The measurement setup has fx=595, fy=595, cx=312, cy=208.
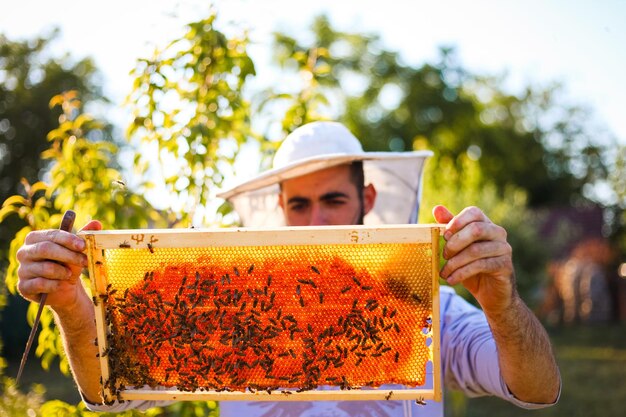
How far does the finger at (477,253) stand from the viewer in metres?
2.18

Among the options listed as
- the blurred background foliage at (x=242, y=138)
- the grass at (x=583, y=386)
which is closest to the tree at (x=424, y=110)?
the blurred background foliage at (x=242, y=138)

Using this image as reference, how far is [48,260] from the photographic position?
2299 mm

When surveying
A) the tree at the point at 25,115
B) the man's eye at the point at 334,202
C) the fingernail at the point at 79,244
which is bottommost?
the fingernail at the point at 79,244

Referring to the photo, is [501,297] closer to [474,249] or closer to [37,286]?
[474,249]

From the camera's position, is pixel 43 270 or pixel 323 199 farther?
pixel 323 199

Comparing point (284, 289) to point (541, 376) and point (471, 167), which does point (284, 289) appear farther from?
point (471, 167)

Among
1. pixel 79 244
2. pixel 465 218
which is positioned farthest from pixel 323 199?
pixel 79 244

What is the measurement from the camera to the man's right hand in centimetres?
225

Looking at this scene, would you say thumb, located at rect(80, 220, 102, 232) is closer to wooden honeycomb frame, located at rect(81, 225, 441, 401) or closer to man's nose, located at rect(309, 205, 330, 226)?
wooden honeycomb frame, located at rect(81, 225, 441, 401)

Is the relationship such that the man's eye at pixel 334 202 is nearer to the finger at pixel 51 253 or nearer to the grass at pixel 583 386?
the finger at pixel 51 253

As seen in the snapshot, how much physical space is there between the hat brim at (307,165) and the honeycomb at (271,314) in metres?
1.00

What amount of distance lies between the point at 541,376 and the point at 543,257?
15399 millimetres

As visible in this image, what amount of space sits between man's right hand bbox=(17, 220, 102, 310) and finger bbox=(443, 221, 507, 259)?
1.39 metres

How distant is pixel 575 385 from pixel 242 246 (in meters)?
13.9
